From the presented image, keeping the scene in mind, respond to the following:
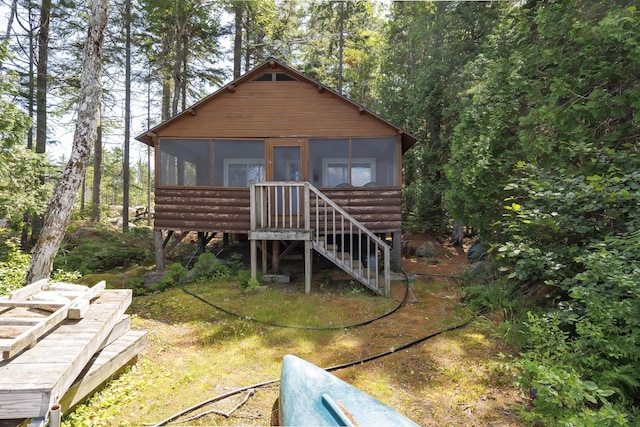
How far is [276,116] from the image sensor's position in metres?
8.17

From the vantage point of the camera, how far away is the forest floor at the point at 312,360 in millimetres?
3076

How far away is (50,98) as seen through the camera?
42.9 feet

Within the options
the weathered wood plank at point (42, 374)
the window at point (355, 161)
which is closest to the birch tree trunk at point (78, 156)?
the weathered wood plank at point (42, 374)

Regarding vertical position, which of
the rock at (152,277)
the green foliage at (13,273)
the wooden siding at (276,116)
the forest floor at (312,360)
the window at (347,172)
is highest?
the wooden siding at (276,116)

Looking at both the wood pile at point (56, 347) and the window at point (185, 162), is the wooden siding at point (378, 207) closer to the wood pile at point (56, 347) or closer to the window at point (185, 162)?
the window at point (185, 162)

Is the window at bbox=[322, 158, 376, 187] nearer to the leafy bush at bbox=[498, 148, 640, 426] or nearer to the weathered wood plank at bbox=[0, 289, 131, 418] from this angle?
the leafy bush at bbox=[498, 148, 640, 426]

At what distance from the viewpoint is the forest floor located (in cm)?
308

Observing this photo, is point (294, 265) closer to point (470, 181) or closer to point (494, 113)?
point (470, 181)

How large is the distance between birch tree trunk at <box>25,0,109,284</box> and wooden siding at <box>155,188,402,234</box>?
266 cm

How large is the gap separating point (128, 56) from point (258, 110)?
11638mm

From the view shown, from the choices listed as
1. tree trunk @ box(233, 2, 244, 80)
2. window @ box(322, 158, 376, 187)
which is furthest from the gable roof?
tree trunk @ box(233, 2, 244, 80)

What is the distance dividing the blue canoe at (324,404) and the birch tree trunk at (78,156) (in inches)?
206

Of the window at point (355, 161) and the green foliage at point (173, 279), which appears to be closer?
the green foliage at point (173, 279)

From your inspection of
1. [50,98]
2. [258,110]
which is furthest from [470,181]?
Answer: [50,98]
